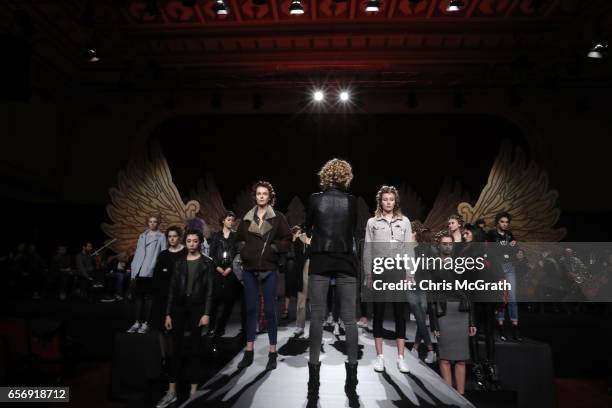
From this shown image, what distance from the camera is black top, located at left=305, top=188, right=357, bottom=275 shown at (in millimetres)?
2885

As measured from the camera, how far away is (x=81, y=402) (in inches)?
227

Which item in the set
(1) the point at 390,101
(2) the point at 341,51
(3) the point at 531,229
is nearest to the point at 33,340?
(2) the point at 341,51

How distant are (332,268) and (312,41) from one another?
775 cm

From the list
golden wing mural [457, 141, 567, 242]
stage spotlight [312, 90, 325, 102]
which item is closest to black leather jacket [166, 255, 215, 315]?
stage spotlight [312, 90, 325, 102]

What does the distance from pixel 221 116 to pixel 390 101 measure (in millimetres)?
4592

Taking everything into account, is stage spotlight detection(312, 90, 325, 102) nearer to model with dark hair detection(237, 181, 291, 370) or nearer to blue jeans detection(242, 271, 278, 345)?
model with dark hair detection(237, 181, 291, 370)

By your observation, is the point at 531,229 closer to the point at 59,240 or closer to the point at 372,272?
the point at 372,272

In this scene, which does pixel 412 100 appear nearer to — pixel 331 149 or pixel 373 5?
pixel 331 149

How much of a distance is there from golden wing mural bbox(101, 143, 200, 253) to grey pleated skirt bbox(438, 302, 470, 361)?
7903mm

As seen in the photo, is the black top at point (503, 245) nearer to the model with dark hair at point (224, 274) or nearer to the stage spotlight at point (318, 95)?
the model with dark hair at point (224, 274)

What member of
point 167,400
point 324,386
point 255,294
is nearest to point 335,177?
point 255,294

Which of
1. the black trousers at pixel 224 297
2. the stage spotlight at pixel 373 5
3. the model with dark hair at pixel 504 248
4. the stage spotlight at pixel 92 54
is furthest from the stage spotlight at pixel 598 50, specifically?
the stage spotlight at pixel 92 54

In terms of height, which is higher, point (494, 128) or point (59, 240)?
point (494, 128)

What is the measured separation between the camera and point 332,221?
2.94 m
